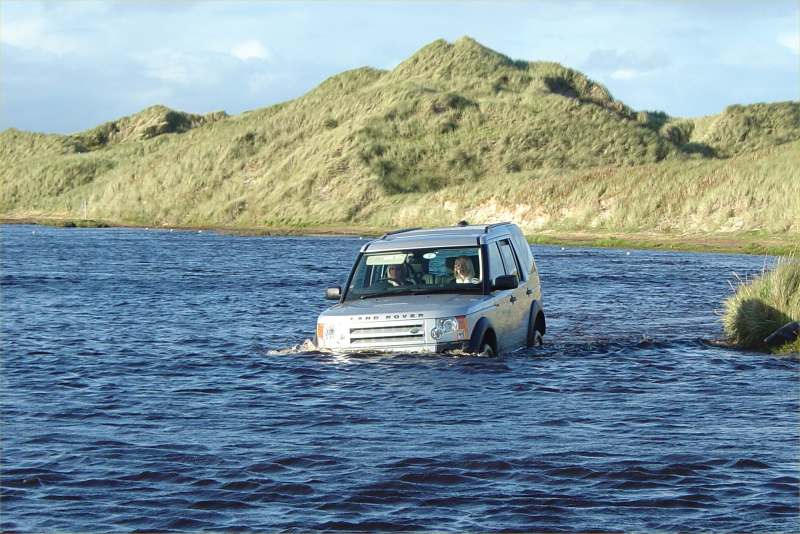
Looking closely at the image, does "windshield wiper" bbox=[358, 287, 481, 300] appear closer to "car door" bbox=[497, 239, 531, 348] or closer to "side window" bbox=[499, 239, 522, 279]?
"car door" bbox=[497, 239, 531, 348]

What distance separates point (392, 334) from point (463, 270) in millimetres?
1654

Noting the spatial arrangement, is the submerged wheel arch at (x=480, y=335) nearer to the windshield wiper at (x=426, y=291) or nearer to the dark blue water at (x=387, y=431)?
the dark blue water at (x=387, y=431)

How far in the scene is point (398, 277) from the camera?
56.2 feet

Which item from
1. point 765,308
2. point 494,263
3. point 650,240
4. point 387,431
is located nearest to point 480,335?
point 494,263

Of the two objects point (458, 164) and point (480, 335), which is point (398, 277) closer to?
point (480, 335)

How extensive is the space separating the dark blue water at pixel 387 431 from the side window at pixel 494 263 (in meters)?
1.17

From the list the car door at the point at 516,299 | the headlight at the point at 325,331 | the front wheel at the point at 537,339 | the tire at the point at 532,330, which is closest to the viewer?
the headlight at the point at 325,331

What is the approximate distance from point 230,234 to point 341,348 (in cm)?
5586

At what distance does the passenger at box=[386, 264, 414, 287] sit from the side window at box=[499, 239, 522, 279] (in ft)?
5.13

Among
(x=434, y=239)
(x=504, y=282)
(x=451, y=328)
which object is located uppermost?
(x=434, y=239)

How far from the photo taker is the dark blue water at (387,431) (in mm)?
9211

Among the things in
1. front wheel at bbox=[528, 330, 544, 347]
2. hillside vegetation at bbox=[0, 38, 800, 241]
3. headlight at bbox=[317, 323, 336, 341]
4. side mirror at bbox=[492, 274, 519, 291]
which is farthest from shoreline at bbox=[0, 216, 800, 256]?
headlight at bbox=[317, 323, 336, 341]

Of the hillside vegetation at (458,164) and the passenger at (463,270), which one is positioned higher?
the hillside vegetation at (458,164)

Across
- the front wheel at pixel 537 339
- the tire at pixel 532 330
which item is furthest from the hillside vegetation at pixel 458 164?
the tire at pixel 532 330
